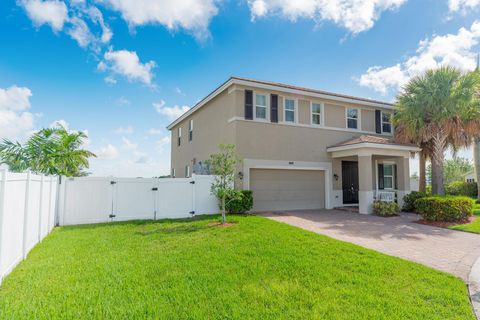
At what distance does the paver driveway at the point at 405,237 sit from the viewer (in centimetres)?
579

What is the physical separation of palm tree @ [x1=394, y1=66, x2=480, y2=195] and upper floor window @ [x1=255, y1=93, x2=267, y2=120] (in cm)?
754

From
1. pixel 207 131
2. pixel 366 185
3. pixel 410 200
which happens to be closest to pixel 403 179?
pixel 410 200

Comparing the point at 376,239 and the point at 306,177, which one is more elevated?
the point at 306,177

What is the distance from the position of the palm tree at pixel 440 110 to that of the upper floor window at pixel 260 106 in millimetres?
7542

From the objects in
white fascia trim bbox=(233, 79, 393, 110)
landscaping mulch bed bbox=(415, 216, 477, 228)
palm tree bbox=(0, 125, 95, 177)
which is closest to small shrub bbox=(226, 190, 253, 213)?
white fascia trim bbox=(233, 79, 393, 110)

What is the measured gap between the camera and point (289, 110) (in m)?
13.8

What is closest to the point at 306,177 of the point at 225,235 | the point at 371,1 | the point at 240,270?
the point at 225,235

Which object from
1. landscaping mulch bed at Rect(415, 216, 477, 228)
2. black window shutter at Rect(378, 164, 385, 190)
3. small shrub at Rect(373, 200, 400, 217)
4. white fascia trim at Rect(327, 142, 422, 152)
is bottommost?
landscaping mulch bed at Rect(415, 216, 477, 228)

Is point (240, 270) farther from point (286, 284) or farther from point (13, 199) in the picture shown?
point (13, 199)

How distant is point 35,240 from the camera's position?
260 inches

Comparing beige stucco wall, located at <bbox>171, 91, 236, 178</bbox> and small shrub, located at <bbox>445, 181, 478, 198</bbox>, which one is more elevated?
beige stucco wall, located at <bbox>171, 91, 236, 178</bbox>

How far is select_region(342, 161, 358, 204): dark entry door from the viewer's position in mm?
15469

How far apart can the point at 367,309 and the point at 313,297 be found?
28.9 inches

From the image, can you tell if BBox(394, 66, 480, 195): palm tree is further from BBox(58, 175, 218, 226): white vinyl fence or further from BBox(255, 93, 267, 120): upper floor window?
BBox(58, 175, 218, 226): white vinyl fence
